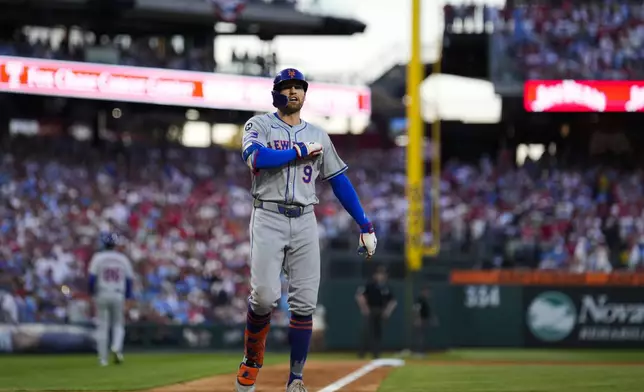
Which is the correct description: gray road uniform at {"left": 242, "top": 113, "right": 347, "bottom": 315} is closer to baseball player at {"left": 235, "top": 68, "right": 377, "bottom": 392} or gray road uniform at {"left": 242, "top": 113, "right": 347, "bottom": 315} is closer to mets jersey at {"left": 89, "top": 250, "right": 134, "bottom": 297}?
baseball player at {"left": 235, "top": 68, "right": 377, "bottom": 392}

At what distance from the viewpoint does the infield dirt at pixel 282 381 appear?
9508 mm

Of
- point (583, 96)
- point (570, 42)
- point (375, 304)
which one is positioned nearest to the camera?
point (375, 304)

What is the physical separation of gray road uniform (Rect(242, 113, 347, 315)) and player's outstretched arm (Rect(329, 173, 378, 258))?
243 millimetres

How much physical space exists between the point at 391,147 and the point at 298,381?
2587 cm

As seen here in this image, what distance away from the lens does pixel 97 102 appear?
1196 inches

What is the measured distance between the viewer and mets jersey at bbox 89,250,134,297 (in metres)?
15.2

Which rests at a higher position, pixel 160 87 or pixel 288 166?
pixel 160 87

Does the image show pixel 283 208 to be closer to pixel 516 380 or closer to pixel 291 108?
pixel 291 108

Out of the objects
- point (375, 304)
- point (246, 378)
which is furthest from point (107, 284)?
point (246, 378)

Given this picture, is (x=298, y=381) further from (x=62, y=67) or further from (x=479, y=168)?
(x=479, y=168)

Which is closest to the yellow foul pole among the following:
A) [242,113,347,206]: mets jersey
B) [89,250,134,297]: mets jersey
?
[89,250,134,297]: mets jersey

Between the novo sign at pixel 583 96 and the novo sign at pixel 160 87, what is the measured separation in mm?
5013

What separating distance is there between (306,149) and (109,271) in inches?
330

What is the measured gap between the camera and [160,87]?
92.2 feet
